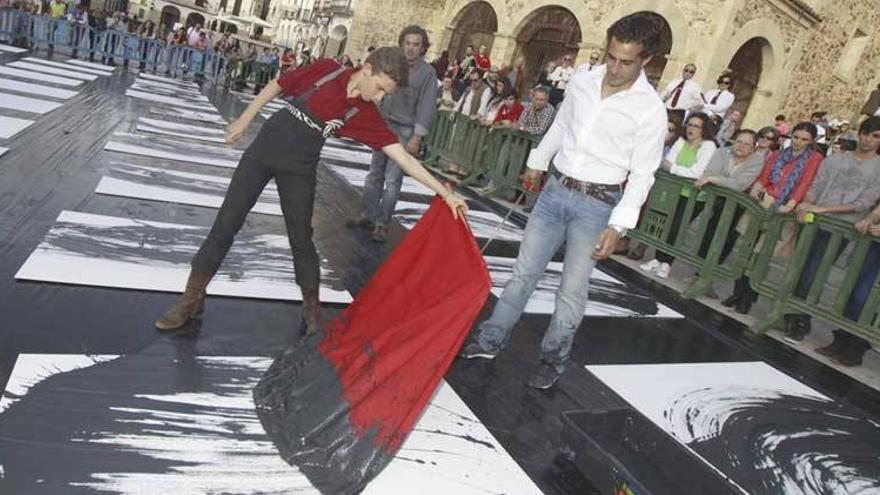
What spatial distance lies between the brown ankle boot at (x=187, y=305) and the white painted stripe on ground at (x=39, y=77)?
904cm

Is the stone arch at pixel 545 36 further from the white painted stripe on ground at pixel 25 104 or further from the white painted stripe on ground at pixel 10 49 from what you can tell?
the white painted stripe on ground at pixel 25 104

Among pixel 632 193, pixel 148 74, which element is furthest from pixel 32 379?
pixel 148 74

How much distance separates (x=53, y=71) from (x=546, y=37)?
41.3ft

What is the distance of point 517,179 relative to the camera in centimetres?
843

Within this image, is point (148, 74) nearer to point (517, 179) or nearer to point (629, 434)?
point (517, 179)

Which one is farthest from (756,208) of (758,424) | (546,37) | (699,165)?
(546,37)

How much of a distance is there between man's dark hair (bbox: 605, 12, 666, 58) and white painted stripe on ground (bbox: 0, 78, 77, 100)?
852 centimetres

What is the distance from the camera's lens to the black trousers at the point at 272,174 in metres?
2.90

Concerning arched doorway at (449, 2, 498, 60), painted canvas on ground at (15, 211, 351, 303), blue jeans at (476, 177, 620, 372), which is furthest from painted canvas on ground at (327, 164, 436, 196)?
arched doorway at (449, 2, 498, 60)

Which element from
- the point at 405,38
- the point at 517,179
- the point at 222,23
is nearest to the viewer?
the point at 405,38

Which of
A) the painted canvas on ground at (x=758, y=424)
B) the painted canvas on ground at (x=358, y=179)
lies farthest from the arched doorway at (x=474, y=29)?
the painted canvas on ground at (x=758, y=424)

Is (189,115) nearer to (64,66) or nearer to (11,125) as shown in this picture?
(11,125)

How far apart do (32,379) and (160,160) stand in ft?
14.9

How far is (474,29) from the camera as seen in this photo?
20078 mm
